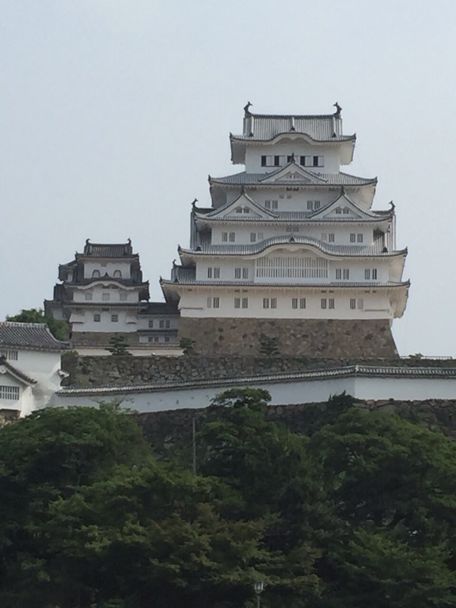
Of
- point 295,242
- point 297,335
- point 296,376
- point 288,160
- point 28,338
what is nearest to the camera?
point 296,376

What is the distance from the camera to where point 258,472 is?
28828 millimetres

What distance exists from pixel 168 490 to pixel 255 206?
22353mm

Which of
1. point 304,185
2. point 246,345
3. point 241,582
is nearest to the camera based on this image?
point 241,582

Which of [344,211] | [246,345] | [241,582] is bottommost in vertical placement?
[241,582]

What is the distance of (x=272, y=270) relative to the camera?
4725cm

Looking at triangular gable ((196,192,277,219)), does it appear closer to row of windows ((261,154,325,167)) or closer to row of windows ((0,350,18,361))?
row of windows ((261,154,325,167))

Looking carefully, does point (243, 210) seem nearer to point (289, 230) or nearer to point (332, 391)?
point (289, 230)

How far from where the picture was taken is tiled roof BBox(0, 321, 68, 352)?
38375 millimetres

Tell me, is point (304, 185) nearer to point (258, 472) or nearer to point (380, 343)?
point (380, 343)

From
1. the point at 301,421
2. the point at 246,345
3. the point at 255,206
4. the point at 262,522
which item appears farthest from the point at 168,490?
the point at 255,206

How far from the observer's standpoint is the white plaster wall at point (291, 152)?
5138 cm

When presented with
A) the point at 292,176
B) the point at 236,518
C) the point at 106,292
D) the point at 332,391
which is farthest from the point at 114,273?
the point at 236,518

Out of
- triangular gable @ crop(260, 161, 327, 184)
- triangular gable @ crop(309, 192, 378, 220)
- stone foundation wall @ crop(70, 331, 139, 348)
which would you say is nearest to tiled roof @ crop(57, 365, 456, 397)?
stone foundation wall @ crop(70, 331, 139, 348)

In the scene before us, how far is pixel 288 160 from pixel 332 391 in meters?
17.2
